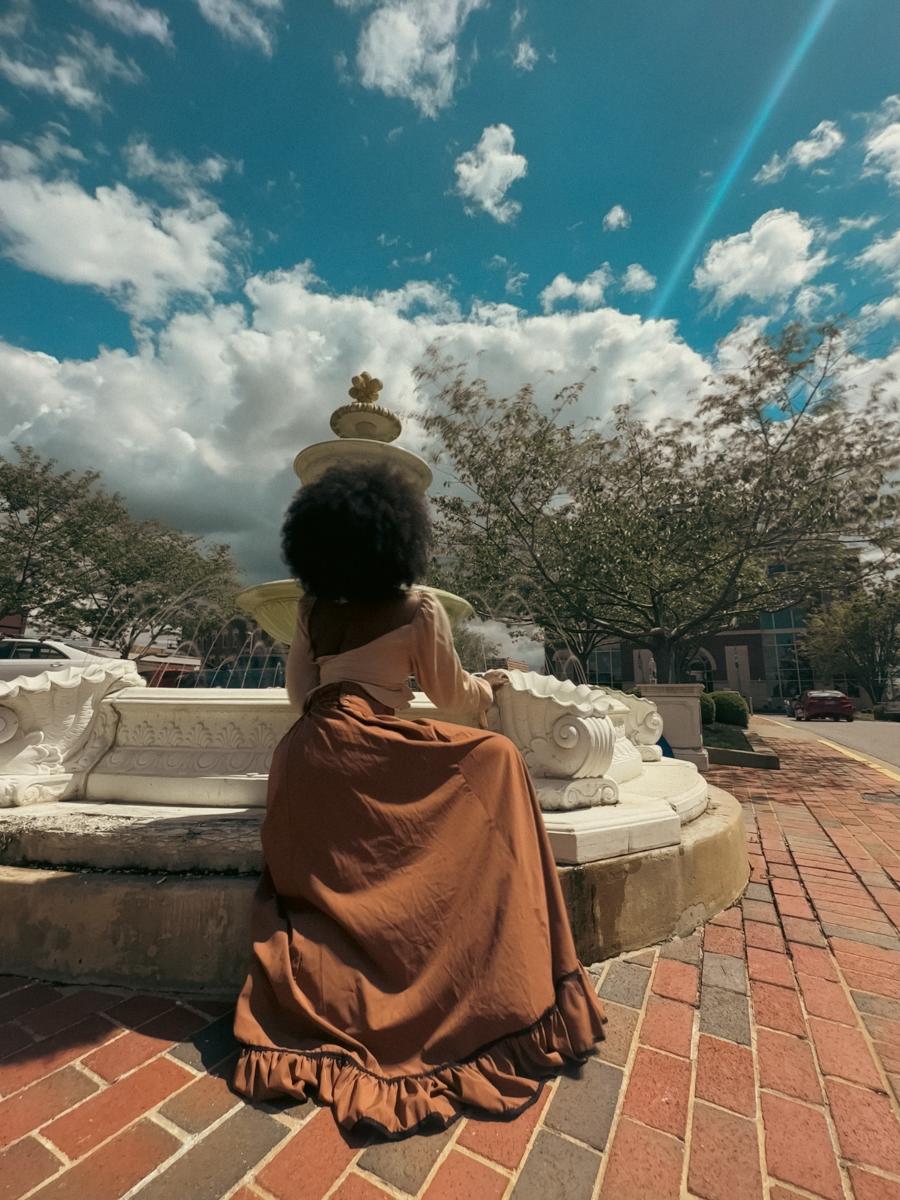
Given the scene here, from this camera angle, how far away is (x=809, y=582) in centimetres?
1316

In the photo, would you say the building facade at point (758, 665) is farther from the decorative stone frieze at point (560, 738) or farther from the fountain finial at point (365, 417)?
the decorative stone frieze at point (560, 738)

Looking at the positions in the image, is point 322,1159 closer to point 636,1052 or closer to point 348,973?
point 348,973

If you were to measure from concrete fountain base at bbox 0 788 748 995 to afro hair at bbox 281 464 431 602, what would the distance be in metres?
1.00

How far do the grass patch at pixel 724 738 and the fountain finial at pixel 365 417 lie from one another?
8.74 meters

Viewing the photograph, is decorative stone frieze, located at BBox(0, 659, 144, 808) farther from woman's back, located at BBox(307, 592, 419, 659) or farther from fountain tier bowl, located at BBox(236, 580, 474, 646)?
woman's back, located at BBox(307, 592, 419, 659)

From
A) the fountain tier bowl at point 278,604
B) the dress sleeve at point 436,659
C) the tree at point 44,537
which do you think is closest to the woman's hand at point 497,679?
the dress sleeve at point 436,659

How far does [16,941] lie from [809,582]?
49.5 feet

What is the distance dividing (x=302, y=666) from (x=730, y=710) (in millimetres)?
15119

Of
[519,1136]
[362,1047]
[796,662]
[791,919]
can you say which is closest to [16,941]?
[362,1047]

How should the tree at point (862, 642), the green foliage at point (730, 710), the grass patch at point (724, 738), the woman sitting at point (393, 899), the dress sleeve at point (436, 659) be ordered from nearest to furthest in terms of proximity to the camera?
1. the woman sitting at point (393, 899)
2. the dress sleeve at point (436, 659)
3. the grass patch at point (724, 738)
4. the green foliage at point (730, 710)
5. the tree at point (862, 642)

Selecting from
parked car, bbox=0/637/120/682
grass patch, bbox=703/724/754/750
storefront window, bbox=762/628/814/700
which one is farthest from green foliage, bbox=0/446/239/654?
storefront window, bbox=762/628/814/700

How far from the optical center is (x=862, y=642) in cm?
3662

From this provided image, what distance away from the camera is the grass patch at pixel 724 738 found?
1091 centimetres

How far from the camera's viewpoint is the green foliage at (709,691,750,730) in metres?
14.5
